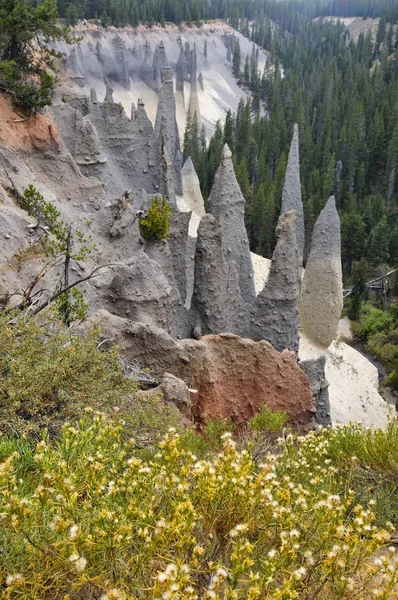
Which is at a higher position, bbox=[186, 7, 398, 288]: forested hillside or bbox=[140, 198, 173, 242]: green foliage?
bbox=[140, 198, 173, 242]: green foliage

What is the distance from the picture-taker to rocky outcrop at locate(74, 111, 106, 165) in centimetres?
1692

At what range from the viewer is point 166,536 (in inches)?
107

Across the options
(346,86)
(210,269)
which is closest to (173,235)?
(210,269)

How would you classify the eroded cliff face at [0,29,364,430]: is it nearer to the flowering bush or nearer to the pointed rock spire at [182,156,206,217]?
the flowering bush

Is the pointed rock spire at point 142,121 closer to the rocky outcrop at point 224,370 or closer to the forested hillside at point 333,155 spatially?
the rocky outcrop at point 224,370

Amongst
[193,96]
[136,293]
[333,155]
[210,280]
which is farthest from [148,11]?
[136,293]

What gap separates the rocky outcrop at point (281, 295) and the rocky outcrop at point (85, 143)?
26.6 feet

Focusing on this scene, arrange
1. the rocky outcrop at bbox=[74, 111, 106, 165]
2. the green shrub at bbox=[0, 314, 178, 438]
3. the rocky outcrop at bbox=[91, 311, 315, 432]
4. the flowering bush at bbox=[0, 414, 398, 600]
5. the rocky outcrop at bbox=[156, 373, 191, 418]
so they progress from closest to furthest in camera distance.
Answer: the flowering bush at bbox=[0, 414, 398, 600]
the green shrub at bbox=[0, 314, 178, 438]
the rocky outcrop at bbox=[156, 373, 191, 418]
the rocky outcrop at bbox=[91, 311, 315, 432]
the rocky outcrop at bbox=[74, 111, 106, 165]

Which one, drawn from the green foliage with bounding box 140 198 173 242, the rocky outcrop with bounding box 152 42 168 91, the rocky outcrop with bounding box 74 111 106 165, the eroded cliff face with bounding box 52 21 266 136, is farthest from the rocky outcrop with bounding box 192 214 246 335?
the rocky outcrop with bounding box 152 42 168 91

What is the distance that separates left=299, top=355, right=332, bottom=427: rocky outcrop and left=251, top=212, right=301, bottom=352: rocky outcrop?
1.08 m

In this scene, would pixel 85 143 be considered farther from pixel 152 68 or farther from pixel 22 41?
pixel 152 68

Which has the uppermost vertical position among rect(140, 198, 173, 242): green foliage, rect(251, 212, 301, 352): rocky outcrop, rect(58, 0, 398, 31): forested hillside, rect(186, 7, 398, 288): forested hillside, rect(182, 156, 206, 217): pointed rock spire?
rect(58, 0, 398, 31): forested hillside

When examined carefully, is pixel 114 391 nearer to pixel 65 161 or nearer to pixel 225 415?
pixel 225 415

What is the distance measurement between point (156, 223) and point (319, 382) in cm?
515
